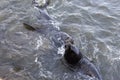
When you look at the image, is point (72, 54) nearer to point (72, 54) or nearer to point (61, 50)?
point (72, 54)

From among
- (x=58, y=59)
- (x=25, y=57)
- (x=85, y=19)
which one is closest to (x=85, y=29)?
(x=85, y=19)

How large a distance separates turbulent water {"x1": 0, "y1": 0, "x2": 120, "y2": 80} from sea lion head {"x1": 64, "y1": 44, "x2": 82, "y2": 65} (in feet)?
1.24

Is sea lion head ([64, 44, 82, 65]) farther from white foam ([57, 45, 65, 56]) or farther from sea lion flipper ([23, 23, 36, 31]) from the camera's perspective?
sea lion flipper ([23, 23, 36, 31])

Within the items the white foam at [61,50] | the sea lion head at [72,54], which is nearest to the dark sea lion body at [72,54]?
the sea lion head at [72,54]

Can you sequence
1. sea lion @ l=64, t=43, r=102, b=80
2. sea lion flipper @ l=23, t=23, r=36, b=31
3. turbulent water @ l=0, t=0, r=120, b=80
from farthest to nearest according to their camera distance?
sea lion flipper @ l=23, t=23, r=36, b=31
turbulent water @ l=0, t=0, r=120, b=80
sea lion @ l=64, t=43, r=102, b=80

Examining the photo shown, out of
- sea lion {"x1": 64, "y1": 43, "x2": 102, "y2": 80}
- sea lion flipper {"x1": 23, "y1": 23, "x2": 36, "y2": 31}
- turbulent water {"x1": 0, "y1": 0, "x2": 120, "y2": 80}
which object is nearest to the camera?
sea lion {"x1": 64, "y1": 43, "x2": 102, "y2": 80}

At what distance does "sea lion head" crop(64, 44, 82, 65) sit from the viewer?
25.3 feet

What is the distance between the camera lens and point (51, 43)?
30.8ft

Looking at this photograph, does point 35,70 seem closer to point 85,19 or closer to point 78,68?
point 78,68

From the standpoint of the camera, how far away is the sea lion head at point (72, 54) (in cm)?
772

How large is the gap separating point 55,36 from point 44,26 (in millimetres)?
844

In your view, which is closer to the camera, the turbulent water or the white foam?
the turbulent water

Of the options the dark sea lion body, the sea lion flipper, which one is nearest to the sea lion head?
the dark sea lion body

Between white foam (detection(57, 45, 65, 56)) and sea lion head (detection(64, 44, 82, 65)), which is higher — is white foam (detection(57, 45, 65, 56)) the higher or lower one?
the lower one
